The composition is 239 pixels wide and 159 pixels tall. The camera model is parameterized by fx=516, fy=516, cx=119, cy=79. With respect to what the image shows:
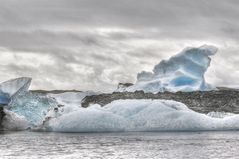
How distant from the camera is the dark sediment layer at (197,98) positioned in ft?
197

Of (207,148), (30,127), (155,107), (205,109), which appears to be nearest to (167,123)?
(155,107)

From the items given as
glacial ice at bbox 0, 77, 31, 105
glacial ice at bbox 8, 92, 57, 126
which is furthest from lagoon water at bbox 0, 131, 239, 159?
glacial ice at bbox 0, 77, 31, 105

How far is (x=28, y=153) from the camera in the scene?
81.3ft

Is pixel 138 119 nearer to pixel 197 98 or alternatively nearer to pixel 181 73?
pixel 181 73

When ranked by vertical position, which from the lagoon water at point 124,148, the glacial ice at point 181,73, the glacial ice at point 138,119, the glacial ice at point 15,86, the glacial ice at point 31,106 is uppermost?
the glacial ice at point 181,73

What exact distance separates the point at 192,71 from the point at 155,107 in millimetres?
26666

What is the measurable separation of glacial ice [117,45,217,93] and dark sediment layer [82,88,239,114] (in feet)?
4.42

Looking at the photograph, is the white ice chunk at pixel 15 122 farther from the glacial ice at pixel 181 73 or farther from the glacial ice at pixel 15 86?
the glacial ice at pixel 181 73

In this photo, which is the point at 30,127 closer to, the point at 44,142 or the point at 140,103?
the point at 140,103

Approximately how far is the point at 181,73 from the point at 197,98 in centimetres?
415

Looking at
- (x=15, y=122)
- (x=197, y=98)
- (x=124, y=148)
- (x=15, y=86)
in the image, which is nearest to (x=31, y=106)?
(x=15, y=122)

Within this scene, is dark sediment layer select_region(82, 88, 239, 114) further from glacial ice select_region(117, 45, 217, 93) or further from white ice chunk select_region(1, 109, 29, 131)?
white ice chunk select_region(1, 109, 29, 131)

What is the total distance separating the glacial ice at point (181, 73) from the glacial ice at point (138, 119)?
72.8ft

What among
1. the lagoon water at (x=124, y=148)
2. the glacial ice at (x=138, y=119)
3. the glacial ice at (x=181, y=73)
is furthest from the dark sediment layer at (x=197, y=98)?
the lagoon water at (x=124, y=148)
